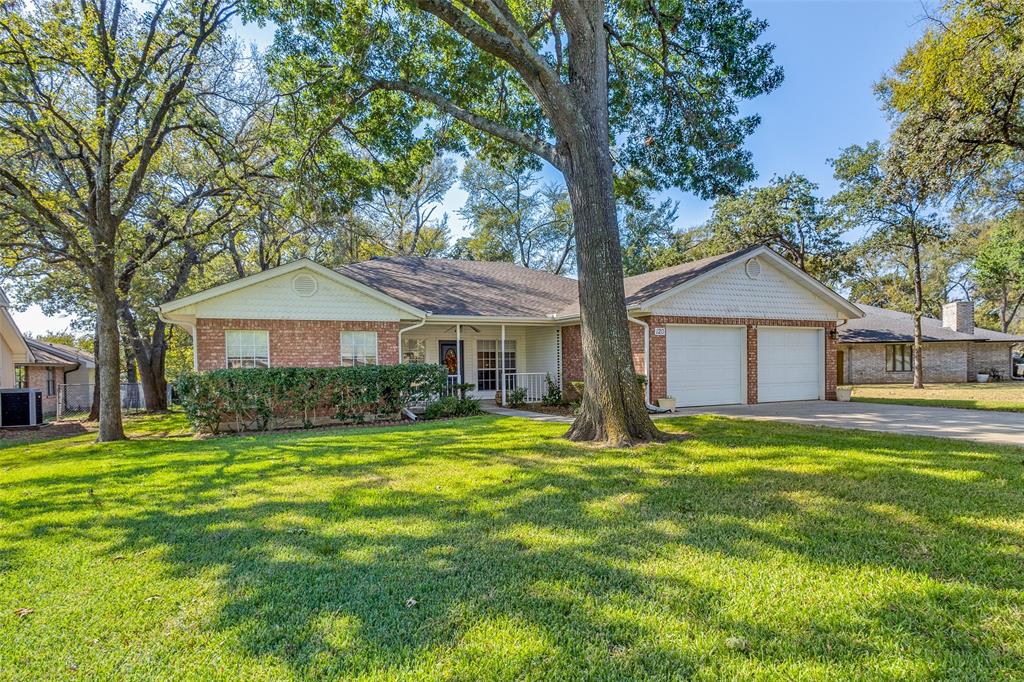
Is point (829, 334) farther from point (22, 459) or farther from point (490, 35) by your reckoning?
point (22, 459)

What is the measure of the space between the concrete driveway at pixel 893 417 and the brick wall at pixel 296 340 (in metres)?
7.99

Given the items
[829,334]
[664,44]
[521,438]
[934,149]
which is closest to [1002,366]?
[829,334]

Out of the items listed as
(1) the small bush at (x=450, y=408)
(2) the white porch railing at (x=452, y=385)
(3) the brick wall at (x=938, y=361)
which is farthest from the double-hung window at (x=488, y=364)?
(3) the brick wall at (x=938, y=361)

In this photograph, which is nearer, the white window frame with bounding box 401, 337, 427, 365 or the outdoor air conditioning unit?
the outdoor air conditioning unit

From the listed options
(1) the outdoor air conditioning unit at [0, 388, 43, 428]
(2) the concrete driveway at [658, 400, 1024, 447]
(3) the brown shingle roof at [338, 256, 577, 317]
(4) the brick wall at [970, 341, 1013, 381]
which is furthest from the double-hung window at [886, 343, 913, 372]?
(1) the outdoor air conditioning unit at [0, 388, 43, 428]

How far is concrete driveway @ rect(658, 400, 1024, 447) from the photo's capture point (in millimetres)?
8531

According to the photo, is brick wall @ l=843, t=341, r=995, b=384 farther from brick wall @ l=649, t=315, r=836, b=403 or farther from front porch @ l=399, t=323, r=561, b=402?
front porch @ l=399, t=323, r=561, b=402

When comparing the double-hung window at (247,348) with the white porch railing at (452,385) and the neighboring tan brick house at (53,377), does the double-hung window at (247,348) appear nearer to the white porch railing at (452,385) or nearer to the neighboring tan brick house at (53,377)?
the white porch railing at (452,385)

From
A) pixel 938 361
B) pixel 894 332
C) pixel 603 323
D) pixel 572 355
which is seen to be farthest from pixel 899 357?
pixel 603 323

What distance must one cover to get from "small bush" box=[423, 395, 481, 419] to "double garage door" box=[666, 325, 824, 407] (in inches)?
207

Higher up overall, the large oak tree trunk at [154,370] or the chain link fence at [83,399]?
the large oak tree trunk at [154,370]

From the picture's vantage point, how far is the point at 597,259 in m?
7.91

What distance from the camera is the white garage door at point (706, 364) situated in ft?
43.5

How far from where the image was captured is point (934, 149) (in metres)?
12.0
